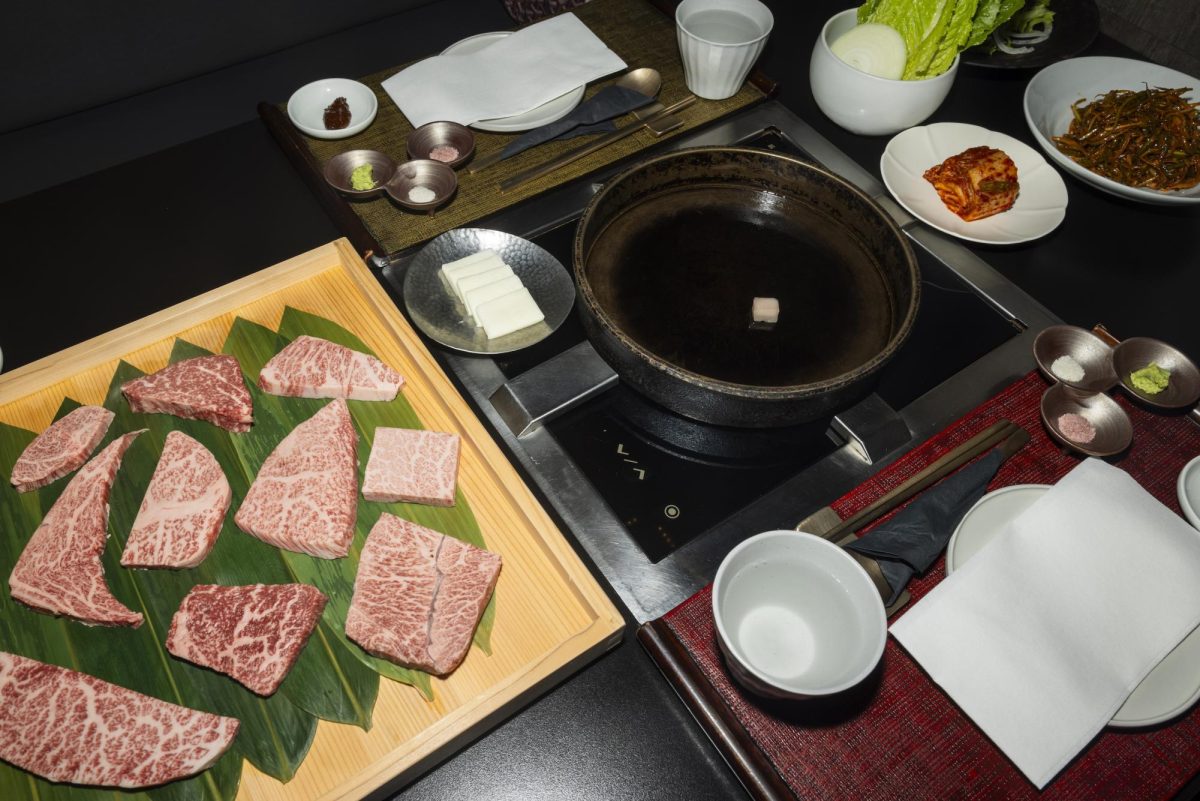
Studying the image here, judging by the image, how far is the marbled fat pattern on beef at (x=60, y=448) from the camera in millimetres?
1521

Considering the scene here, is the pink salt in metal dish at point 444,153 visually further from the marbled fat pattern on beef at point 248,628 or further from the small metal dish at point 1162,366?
the small metal dish at point 1162,366

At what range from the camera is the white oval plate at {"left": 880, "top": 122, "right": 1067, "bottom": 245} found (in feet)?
6.49

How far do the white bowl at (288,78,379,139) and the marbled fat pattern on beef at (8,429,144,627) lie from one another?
1.10m

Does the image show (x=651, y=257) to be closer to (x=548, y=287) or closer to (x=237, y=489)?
(x=548, y=287)

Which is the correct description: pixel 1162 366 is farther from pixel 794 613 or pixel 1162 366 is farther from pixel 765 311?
pixel 794 613

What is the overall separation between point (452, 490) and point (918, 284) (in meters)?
1.09

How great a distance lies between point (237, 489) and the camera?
1.55 m

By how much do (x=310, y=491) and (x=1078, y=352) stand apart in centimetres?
174

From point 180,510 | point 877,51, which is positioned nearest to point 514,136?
point 877,51

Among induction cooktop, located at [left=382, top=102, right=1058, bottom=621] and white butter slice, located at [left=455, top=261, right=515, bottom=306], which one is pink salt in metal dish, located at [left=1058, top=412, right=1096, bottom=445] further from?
white butter slice, located at [left=455, top=261, right=515, bottom=306]

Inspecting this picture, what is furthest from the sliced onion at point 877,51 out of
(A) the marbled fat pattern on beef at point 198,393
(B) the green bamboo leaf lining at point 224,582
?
(A) the marbled fat pattern on beef at point 198,393

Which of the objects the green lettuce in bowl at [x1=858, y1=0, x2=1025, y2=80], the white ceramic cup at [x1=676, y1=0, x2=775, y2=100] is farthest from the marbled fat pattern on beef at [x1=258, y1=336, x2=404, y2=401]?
the green lettuce in bowl at [x1=858, y1=0, x2=1025, y2=80]

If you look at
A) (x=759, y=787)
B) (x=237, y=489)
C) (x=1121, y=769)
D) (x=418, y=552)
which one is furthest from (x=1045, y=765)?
(x=237, y=489)

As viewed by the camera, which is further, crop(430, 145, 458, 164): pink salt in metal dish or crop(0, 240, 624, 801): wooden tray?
crop(430, 145, 458, 164): pink salt in metal dish
